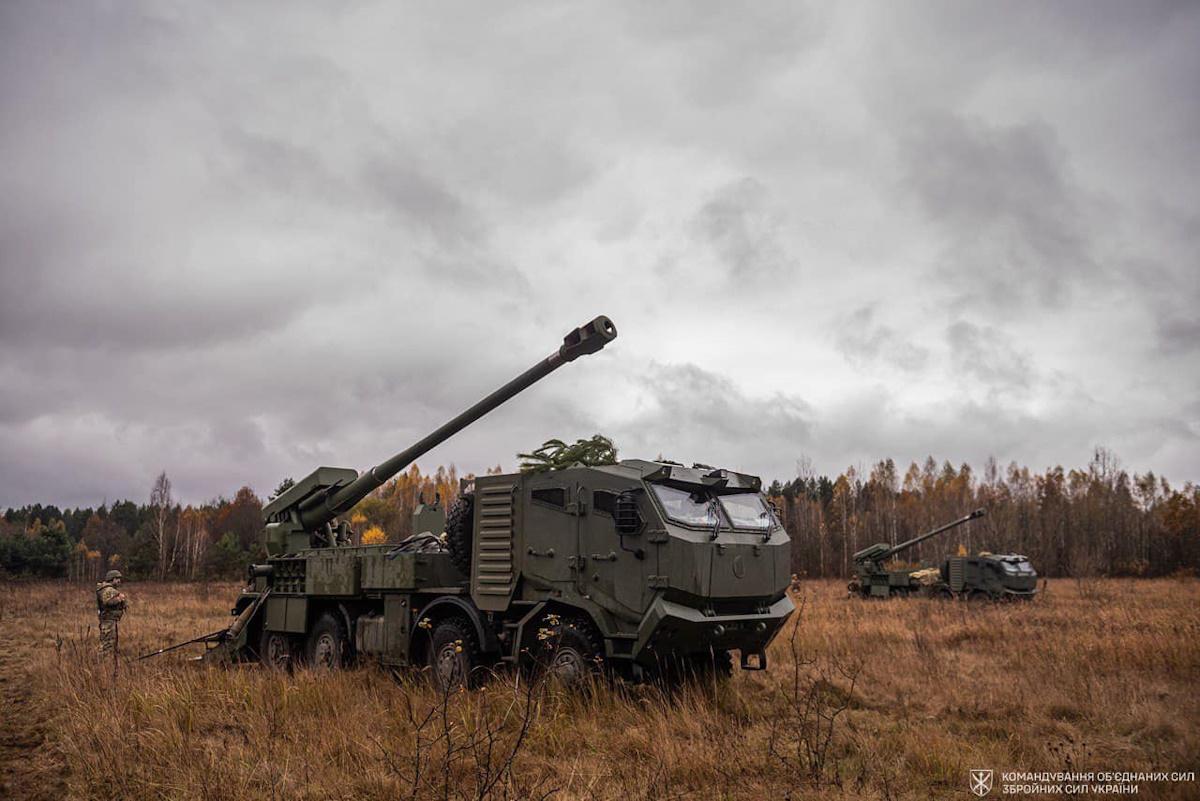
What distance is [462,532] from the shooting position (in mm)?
10508

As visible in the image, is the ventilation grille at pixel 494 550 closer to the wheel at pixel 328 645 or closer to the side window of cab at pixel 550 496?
the side window of cab at pixel 550 496

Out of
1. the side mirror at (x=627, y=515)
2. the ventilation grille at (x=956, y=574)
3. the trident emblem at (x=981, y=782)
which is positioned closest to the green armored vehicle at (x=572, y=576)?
the side mirror at (x=627, y=515)

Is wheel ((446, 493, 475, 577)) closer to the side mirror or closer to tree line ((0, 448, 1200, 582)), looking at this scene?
the side mirror

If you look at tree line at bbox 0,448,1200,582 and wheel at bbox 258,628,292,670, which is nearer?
wheel at bbox 258,628,292,670

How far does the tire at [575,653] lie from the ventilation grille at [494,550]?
37.4 inches

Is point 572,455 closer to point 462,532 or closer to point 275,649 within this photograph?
point 462,532

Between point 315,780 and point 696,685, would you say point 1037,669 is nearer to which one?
point 696,685

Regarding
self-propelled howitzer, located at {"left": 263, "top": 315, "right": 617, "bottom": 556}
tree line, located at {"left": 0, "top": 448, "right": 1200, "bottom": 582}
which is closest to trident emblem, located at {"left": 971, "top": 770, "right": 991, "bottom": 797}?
self-propelled howitzer, located at {"left": 263, "top": 315, "right": 617, "bottom": 556}

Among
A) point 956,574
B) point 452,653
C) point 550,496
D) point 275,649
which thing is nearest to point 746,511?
point 550,496

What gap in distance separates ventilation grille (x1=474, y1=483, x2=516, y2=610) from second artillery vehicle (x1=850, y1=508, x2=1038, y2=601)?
1682cm

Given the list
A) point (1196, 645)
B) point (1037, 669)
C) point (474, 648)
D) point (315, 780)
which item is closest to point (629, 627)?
point (474, 648)

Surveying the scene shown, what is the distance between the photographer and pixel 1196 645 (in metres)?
11.1

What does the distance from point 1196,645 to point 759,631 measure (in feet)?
21.1

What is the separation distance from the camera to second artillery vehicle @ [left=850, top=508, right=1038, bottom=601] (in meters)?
24.5
